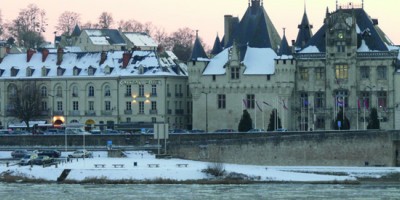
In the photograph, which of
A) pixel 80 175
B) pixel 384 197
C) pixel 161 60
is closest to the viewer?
pixel 384 197

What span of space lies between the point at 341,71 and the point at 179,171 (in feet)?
97.6

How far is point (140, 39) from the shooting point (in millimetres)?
194000

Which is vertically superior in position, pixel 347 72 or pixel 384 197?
pixel 347 72

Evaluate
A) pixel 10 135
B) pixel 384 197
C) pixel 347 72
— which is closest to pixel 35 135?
pixel 10 135

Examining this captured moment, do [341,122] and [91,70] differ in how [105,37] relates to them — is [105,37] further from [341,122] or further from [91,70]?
[341,122]

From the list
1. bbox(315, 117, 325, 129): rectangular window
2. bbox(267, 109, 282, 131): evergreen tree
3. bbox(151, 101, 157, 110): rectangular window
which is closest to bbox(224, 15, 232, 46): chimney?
bbox(151, 101, 157, 110): rectangular window

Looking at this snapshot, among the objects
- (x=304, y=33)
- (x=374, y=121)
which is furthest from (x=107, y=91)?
(x=374, y=121)

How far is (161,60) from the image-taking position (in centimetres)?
14425

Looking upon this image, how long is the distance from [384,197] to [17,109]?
59170mm

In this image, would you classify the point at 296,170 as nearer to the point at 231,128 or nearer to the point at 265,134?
the point at 265,134

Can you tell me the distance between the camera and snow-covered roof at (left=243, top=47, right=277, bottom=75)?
13575 centimetres

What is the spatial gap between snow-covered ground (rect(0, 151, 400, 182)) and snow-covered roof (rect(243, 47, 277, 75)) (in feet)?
77.6

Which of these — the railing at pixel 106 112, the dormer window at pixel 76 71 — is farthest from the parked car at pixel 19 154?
the dormer window at pixel 76 71

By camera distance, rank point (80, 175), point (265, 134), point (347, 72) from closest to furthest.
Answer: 1. point (80, 175)
2. point (265, 134)
3. point (347, 72)
